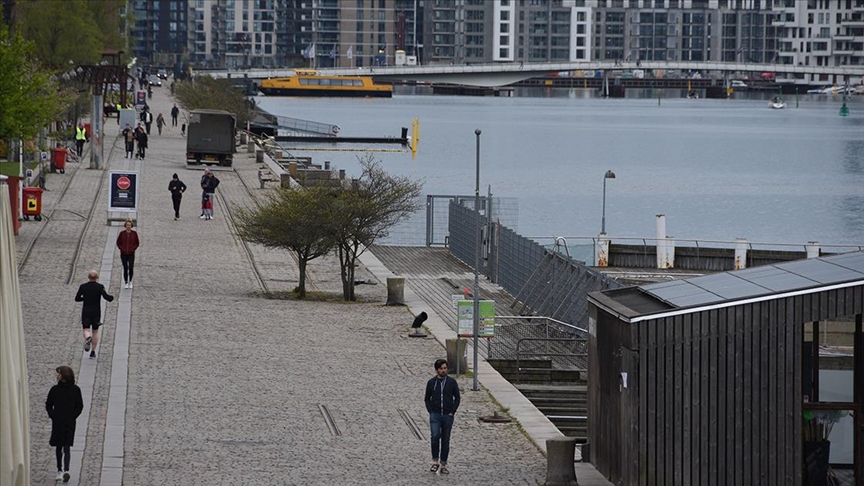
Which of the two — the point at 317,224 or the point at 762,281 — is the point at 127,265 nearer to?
the point at 317,224

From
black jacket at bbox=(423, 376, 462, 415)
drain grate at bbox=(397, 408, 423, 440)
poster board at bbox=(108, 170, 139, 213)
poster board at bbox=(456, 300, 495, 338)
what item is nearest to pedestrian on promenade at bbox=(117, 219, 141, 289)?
poster board at bbox=(456, 300, 495, 338)

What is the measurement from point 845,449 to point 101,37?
96625mm

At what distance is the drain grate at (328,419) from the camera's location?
21.2 metres

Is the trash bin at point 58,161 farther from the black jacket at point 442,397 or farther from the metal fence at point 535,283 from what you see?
the black jacket at point 442,397

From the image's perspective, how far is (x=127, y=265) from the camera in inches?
1284

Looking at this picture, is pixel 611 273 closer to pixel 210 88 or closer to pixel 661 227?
pixel 661 227

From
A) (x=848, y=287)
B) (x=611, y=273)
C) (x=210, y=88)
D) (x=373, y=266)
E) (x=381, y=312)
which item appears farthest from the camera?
(x=210, y=88)

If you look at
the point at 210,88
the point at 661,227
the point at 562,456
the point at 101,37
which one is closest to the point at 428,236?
the point at 661,227

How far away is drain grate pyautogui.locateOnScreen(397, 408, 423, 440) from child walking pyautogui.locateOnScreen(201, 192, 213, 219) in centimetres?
2605

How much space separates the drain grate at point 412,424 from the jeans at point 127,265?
11.3 meters

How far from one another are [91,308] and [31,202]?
20607 millimetres

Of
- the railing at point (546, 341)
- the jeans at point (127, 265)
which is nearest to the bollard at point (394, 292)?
the railing at point (546, 341)

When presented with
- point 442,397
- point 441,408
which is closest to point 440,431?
point 441,408

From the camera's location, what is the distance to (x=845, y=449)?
17719 mm
